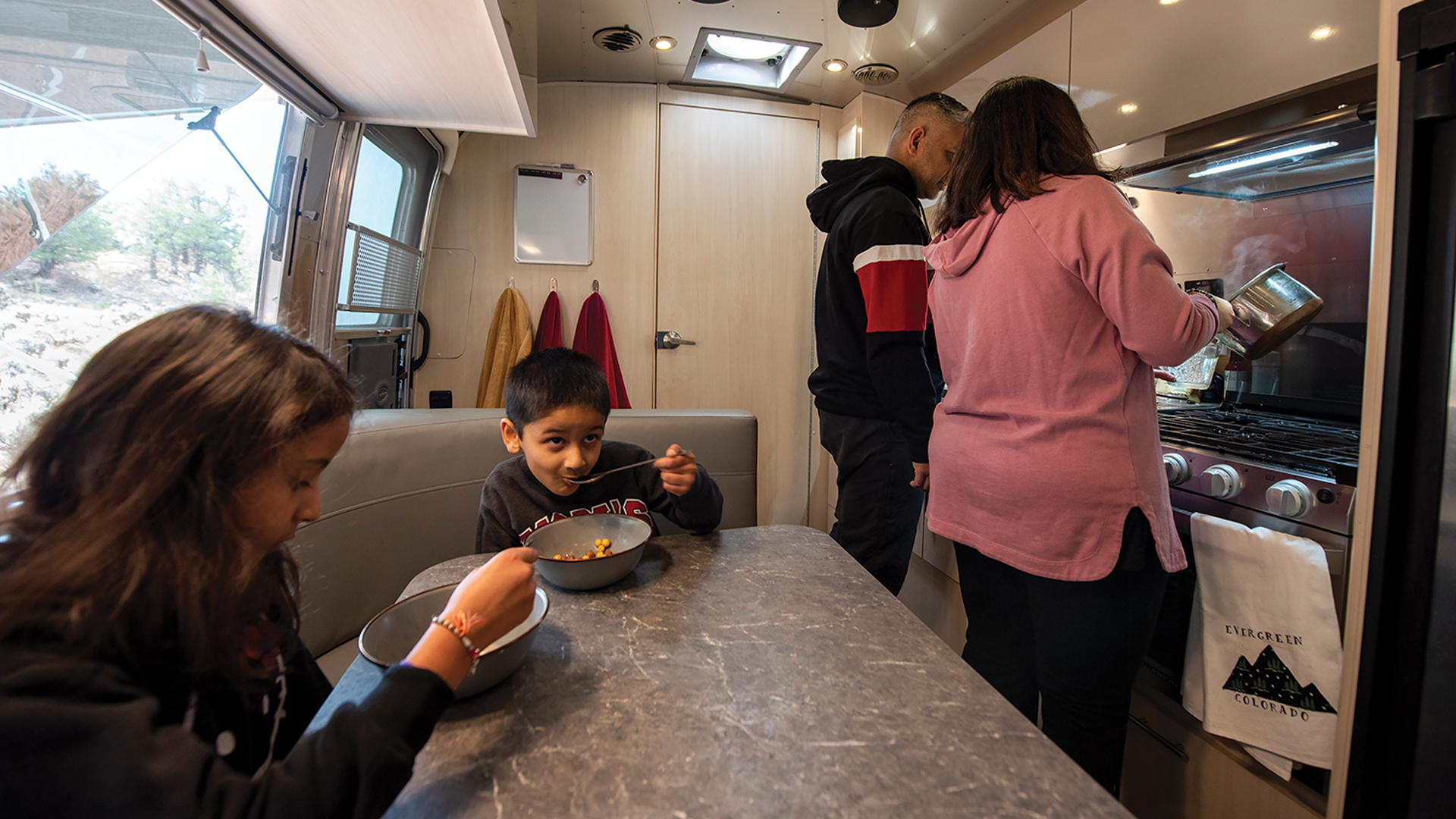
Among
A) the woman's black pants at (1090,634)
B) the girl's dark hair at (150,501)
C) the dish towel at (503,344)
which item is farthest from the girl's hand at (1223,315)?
the dish towel at (503,344)

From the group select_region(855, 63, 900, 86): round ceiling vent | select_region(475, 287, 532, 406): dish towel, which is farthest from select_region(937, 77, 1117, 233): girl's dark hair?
select_region(475, 287, 532, 406): dish towel

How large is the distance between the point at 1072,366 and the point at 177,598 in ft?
3.55

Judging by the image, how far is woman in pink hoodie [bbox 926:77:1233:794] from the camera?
97cm

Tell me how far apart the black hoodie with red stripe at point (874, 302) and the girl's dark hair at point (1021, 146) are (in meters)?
0.32

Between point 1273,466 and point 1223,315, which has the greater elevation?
point 1223,315

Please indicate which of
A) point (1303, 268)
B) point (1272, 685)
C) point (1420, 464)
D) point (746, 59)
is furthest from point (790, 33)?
point (1272, 685)

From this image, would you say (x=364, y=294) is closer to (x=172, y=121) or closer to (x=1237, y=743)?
(x=172, y=121)

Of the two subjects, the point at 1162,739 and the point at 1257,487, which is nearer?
the point at 1257,487

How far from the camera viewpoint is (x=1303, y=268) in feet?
4.90

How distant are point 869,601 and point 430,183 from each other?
2.47 meters

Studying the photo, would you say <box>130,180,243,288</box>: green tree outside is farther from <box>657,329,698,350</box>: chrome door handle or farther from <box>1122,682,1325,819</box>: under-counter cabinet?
<box>1122,682,1325,819</box>: under-counter cabinet

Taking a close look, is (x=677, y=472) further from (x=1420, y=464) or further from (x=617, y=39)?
(x=617, y=39)

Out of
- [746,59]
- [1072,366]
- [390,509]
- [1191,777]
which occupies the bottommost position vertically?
[1191,777]

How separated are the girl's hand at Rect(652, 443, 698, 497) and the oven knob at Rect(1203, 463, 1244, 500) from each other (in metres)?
0.95
